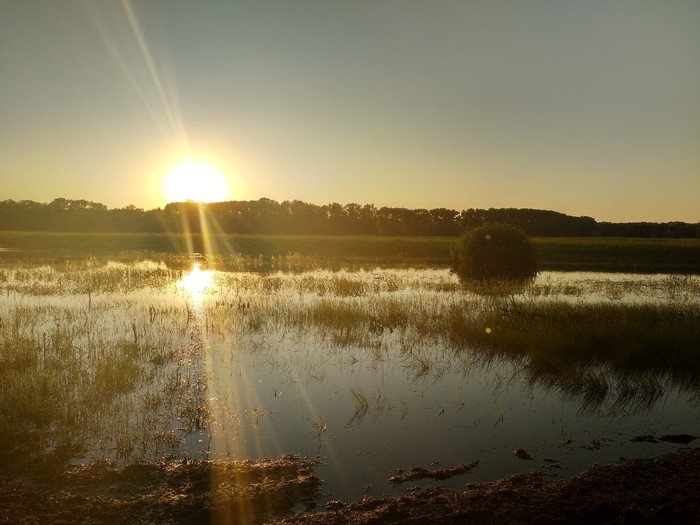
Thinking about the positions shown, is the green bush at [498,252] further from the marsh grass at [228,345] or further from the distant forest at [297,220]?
the distant forest at [297,220]

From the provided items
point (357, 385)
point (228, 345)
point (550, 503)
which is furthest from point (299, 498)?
point (228, 345)

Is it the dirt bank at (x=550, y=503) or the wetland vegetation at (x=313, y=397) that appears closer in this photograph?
the dirt bank at (x=550, y=503)

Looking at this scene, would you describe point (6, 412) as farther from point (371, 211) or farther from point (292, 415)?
point (371, 211)

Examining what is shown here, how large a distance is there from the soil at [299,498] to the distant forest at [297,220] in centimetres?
9312

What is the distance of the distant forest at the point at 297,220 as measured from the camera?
106 m

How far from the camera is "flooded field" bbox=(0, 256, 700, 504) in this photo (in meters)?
7.64

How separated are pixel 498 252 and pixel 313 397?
31566 millimetres

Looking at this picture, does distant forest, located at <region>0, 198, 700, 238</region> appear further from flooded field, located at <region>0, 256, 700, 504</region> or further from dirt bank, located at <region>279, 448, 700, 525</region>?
dirt bank, located at <region>279, 448, 700, 525</region>

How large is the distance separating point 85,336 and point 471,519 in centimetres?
1234

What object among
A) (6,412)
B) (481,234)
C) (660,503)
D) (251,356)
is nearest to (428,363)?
(251,356)

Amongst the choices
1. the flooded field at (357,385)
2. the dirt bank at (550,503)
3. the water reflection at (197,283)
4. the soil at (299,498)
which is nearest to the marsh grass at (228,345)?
the flooded field at (357,385)

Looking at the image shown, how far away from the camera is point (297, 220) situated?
117 m

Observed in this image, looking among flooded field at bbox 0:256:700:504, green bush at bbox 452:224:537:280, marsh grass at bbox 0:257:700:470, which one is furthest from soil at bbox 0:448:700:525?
green bush at bbox 452:224:537:280

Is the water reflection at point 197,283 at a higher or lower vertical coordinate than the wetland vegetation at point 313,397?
higher
